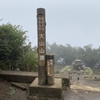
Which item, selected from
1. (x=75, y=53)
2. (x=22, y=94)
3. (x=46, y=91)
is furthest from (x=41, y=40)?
(x=75, y=53)

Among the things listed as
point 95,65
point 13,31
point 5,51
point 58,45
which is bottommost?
point 95,65

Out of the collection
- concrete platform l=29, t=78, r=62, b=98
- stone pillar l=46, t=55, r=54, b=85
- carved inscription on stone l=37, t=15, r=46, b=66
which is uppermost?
carved inscription on stone l=37, t=15, r=46, b=66

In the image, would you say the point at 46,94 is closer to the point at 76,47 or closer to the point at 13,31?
the point at 13,31

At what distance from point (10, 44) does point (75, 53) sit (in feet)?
63.5

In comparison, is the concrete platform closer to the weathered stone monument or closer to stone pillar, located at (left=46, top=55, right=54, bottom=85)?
the weathered stone monument

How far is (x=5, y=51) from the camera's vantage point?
374 cm

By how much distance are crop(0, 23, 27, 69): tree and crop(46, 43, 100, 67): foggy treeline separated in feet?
49.3

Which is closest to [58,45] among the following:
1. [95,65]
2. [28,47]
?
[95,65]

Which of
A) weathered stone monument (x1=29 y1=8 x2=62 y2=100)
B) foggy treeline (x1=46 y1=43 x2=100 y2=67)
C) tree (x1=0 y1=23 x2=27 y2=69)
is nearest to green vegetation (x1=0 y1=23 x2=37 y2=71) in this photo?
tree (x1=0 y1=23 x2=27 y2=69)

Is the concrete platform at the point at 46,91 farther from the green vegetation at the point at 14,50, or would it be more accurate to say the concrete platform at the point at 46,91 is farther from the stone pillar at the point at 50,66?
the green vegetation at the point at 14,50

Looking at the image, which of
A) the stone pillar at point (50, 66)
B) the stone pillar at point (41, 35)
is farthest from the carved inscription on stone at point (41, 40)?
the stone pillar at point (50, 66)

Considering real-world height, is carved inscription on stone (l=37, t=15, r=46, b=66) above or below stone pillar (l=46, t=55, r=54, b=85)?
above

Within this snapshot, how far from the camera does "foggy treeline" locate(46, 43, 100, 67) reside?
67.3 ft

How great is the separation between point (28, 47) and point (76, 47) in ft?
63.8
